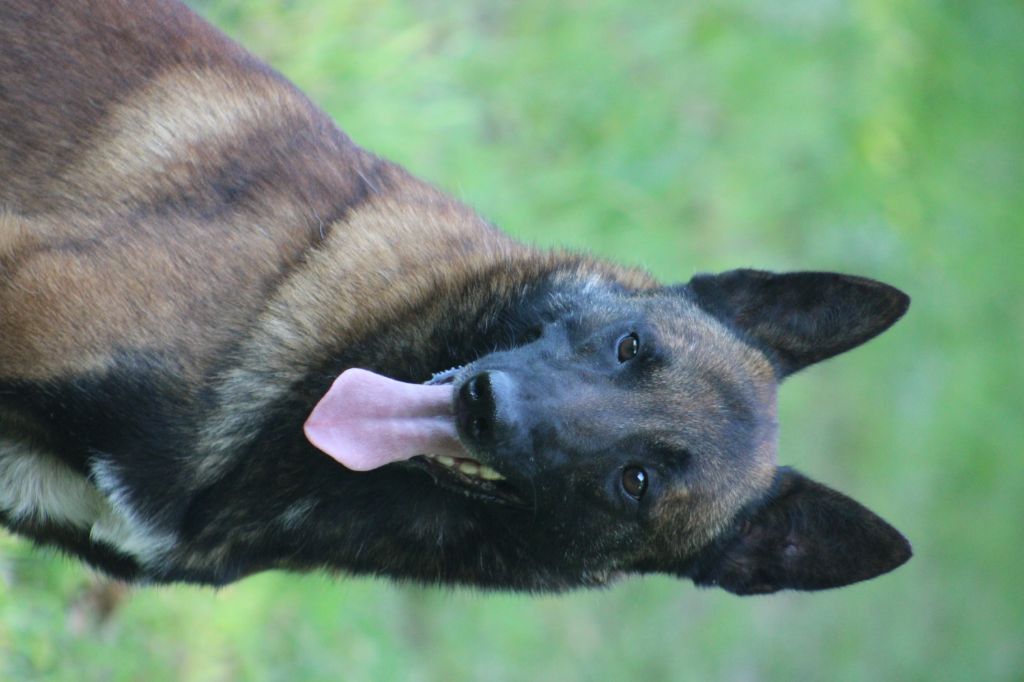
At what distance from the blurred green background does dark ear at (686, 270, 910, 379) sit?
1.91m

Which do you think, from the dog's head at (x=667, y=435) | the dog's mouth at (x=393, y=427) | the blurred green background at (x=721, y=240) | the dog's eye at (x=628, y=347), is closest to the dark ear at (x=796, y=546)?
the dog's head at (x=667, y=435)

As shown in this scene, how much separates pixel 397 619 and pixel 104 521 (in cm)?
363

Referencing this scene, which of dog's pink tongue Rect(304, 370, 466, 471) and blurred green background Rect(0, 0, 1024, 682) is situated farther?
blurred green background Rect(0, 0, 1024, 682)

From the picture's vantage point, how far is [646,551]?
3283 millimetres

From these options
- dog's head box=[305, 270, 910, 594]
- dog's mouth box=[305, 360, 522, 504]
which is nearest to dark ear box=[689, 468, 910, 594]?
dog's head box=[305, 270, 910, 594]

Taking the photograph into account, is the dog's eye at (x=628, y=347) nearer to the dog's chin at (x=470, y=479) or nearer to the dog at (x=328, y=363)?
the dog at (x=328, y=363)

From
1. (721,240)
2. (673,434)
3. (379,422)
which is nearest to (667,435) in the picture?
(673,434)

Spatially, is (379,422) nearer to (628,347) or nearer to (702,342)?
(628,347)

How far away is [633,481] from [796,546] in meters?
0.60

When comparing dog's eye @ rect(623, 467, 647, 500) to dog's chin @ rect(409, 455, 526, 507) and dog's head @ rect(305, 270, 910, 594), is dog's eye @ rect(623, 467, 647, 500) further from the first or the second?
dog's chin @ rect(409, 455, 526, 507)

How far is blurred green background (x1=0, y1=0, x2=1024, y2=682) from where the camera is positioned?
5723 mm

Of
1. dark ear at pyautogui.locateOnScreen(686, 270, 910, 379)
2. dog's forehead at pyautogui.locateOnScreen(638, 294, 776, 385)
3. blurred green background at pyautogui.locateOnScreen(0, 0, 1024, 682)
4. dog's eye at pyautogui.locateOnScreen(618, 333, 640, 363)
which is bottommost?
blurred green background at pyautogui.locateOnScreen(0, 0, 1024, 682)

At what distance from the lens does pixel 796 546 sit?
3.41 meters

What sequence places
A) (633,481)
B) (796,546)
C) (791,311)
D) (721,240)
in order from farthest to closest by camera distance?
(721,240) < (791,311) < (796,546) < (633,481)
